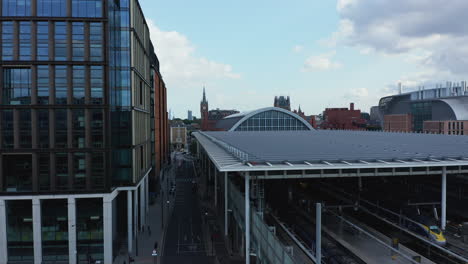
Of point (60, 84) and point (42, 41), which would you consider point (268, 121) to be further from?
point (42, 41)

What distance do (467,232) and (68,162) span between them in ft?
119

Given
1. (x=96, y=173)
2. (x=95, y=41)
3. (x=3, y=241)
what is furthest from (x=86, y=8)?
(x=3, y=241)

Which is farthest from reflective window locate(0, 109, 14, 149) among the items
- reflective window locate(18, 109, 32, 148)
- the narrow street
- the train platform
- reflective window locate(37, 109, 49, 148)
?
the train platform

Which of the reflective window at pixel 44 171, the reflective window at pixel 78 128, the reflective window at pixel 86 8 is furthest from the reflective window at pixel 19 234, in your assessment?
the reflective window at pixel 86 8

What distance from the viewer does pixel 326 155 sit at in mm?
30438

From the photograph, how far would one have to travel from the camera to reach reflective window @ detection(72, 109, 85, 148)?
34.4m

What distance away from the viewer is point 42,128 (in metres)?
34.0

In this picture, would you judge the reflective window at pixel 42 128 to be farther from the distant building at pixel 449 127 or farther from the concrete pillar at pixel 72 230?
the distant building at pixel 449 127

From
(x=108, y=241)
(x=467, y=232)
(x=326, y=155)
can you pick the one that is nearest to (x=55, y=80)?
(x=108, y=241)

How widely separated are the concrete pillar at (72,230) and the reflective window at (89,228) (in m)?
0.86

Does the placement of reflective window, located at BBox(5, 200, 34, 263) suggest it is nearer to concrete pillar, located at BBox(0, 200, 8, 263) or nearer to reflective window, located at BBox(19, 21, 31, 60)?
concrete pillar, located at BBox(0, 200, 8, 263)

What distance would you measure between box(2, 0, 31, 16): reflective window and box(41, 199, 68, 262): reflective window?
17718 mm

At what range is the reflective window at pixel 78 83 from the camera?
34.5 meters

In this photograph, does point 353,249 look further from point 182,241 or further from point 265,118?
point 265,118
